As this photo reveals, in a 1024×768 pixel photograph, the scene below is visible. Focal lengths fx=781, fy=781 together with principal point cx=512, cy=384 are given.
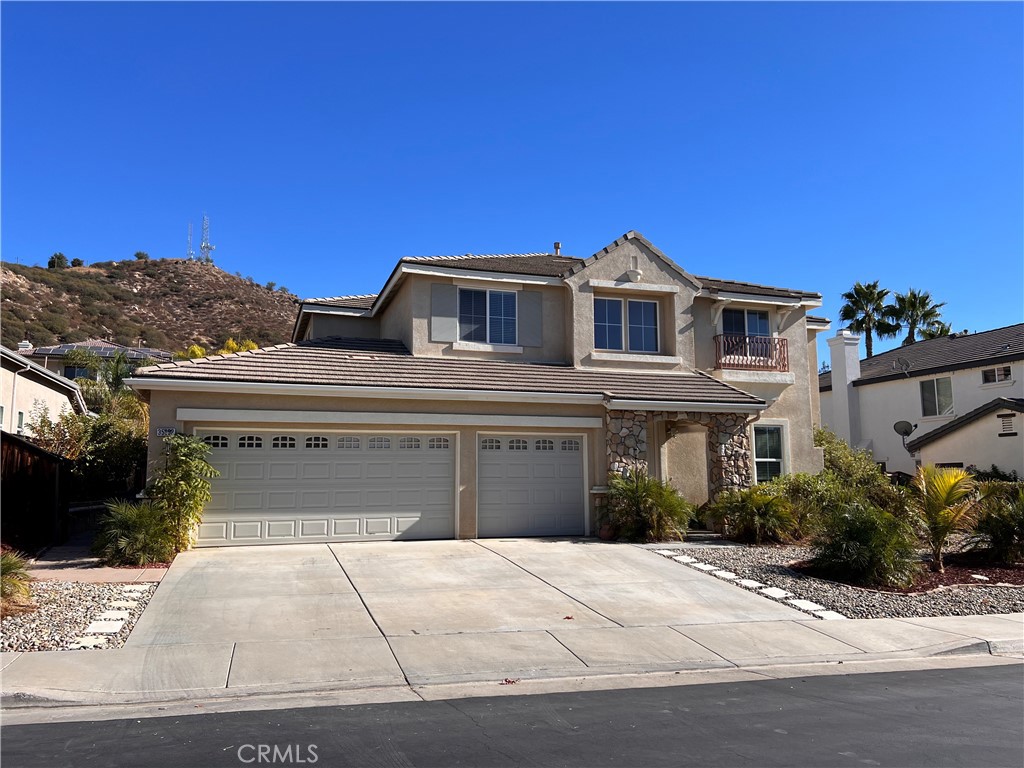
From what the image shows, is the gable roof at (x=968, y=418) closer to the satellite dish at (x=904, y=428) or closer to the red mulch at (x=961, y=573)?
the satellite dish at (x=904, y=428)

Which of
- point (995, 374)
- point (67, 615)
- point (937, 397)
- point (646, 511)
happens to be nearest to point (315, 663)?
point (67, 615)

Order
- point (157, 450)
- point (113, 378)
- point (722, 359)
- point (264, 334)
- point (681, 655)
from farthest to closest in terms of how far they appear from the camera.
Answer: point (264, 334) → point (113, 378) → point (722, 359) → point (157, 450) → point (681, 655)

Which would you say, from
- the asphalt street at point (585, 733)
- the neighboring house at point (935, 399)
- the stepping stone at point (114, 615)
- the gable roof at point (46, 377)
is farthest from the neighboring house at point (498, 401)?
the gable roof at point (46, 377)

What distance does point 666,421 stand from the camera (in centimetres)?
1848

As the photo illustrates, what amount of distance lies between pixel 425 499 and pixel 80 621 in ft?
24.8

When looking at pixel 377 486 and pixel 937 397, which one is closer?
pixel 377 486

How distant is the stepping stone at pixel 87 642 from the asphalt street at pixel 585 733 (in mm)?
2265

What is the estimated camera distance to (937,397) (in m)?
28.2

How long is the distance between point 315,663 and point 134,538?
249 inches

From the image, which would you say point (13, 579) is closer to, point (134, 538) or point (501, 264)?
point (134, 538)

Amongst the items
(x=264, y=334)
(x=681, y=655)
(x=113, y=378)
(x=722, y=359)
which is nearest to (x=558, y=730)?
(x=681, y=655)

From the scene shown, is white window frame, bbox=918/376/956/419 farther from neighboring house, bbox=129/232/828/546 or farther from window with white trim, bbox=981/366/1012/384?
neighboring house, bbox=129/232/828/546

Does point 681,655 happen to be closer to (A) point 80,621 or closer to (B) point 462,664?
(B) point 462,664

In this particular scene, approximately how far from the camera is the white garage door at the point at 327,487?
572 inches
